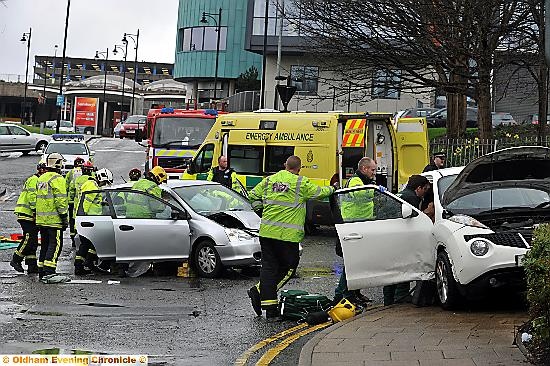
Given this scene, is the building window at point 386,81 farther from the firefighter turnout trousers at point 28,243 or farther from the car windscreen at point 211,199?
the firefighter turnout trousers at point 28,243

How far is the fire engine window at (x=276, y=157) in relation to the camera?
20.3 m

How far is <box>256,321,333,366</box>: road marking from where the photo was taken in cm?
850

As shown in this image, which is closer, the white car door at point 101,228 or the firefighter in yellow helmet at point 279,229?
the firefighter in yellow helmet at point 279,229

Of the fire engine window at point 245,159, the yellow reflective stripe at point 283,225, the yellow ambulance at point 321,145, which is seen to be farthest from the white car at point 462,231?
the fire engine window at point 245,159

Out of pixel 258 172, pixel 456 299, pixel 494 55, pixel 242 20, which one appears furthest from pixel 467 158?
pixel 242 20

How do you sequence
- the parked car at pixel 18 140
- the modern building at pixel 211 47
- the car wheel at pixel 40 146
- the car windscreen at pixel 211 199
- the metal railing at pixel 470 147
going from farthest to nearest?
the modern building at pixel 211 47 < the car wheel at pixel 40 146 < the parked car at pixel 18 140 < the metal railing at pixel 470 147 < the car windscreen at pixel 211 199

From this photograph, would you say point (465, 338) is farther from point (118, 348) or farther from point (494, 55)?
point (494, 55)

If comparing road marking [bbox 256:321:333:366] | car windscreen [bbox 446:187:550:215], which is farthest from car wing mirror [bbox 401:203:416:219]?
road marking [bbox 256:321:333:366]

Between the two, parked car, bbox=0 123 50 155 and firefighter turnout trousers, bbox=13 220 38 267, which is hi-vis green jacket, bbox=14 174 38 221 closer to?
firefighter turnout trousers, bbox=13 220 38 267

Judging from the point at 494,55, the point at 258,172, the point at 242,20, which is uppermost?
the point at 242,20

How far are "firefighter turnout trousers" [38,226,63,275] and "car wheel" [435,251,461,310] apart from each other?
577 cm

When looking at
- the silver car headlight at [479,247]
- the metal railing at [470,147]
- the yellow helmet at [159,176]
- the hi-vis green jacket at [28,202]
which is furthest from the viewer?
the metal railing at [470,147]

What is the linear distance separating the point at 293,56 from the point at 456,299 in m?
43.5

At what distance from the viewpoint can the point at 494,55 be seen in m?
25.1
